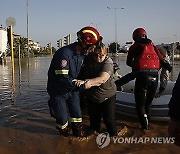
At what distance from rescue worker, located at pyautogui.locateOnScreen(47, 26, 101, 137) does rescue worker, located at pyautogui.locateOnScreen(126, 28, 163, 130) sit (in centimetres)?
115

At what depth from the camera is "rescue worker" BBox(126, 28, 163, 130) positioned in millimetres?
5230

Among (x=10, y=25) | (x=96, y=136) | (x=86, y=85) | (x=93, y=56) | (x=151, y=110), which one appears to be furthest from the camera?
(x=10, y=25)

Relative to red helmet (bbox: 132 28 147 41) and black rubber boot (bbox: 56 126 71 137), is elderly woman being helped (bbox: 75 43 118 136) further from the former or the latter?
red helmet (bbox: 132 28 147 41)

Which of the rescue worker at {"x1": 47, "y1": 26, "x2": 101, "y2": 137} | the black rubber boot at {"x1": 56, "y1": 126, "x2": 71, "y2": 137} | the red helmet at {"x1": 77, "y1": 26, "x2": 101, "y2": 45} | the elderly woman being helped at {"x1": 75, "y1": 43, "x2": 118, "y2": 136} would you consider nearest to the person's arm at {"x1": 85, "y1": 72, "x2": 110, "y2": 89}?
the elderly woman being helped at {"x1": 75, "y1": 43, "x2": 118, "y2": 136}

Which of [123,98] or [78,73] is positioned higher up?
[78,73]

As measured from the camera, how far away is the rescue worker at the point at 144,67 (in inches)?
206

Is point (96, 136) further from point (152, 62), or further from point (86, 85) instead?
point (152, 62)

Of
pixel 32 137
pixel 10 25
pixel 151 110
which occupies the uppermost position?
Result: pixel 10 25

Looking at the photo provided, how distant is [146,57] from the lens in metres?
5.23

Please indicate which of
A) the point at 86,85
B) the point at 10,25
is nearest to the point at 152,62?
the point at 86,85

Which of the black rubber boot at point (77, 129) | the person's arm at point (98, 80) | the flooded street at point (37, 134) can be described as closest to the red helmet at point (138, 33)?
the person's arm at point (98, 80)

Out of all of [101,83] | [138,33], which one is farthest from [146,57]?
[101,83]

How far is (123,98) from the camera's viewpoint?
660 centimetres

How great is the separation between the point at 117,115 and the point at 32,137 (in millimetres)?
2370
